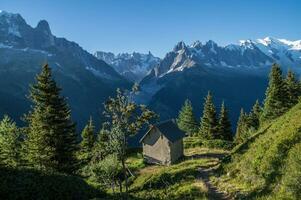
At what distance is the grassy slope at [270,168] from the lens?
2622cm

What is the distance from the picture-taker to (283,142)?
1296 inches

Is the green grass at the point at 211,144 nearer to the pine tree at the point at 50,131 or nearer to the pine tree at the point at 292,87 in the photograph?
the pine tree at the point at 292,87

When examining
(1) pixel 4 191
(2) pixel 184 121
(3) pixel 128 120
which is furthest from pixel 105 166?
(2) pixel 184 121

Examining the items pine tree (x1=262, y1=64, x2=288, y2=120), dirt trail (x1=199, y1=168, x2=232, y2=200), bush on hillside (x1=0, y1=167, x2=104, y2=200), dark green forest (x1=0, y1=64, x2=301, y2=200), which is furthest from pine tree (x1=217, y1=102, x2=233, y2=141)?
bush on hillside (x1=0, y1=167, x2=104, y2=200)

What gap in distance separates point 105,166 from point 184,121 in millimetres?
68993

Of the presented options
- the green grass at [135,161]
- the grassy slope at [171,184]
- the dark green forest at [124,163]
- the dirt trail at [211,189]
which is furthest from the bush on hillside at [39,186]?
the green grass at [135,161]

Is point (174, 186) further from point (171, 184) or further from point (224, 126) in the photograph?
point (224, 126)

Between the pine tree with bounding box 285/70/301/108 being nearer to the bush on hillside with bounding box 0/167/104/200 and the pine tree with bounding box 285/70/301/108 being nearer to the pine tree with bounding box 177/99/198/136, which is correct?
the pine tree with bounding box 177/99/198/136

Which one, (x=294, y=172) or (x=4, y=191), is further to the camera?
(x=4, y=191)

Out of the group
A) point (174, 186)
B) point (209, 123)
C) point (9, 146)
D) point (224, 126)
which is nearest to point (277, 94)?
point (224, 126)

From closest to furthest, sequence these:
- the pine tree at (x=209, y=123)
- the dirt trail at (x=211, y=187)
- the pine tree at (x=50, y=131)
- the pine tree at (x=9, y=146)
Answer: the dirt trail at (x=211, y=187)
the pine tree at (x=50, y=131)
the pine tree at (x=9, y=146)
the pine tree at (x=209, y=123)

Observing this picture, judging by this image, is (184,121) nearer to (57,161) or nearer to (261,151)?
(57,161)

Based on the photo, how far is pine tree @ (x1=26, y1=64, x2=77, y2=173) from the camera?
46.4m

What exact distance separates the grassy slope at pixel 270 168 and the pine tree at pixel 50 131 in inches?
775
